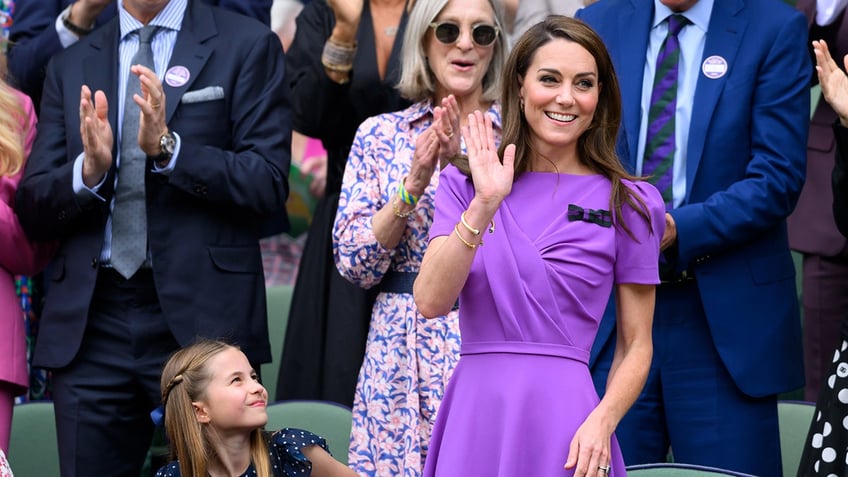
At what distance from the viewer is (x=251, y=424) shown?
405cm

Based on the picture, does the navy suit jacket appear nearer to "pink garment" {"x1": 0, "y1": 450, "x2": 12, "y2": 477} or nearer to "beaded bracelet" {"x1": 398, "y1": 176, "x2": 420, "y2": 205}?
"beaded bracelet" {"x1": 398, "y1": 176, "x2": 420, "y2": 205}

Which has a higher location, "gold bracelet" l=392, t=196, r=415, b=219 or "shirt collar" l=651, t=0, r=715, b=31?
"shirt collar" l=651, t=0, r=715, b=31

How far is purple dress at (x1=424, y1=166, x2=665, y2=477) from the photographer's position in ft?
11.6

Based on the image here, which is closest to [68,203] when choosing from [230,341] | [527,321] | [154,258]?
[154,258]

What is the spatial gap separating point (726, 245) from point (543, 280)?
3.98ft

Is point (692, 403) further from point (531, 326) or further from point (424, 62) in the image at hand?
point (424, 62)

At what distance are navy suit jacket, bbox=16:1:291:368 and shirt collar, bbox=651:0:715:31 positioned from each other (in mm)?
1287

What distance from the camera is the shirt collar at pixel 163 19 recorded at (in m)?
5.05

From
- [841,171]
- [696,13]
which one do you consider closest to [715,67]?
[696,13]

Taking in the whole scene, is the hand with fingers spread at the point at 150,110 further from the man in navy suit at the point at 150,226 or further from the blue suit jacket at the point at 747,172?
the blue suit jacket at the point at 747,172

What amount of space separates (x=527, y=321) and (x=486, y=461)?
0.35 m

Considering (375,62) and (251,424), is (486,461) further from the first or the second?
(375,62)

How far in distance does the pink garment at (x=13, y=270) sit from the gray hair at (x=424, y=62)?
135 cm

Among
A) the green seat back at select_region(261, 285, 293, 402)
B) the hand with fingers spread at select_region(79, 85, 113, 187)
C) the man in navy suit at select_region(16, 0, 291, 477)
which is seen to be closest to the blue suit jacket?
the man in navy suit at select_region(16, 0, 291, 477)
